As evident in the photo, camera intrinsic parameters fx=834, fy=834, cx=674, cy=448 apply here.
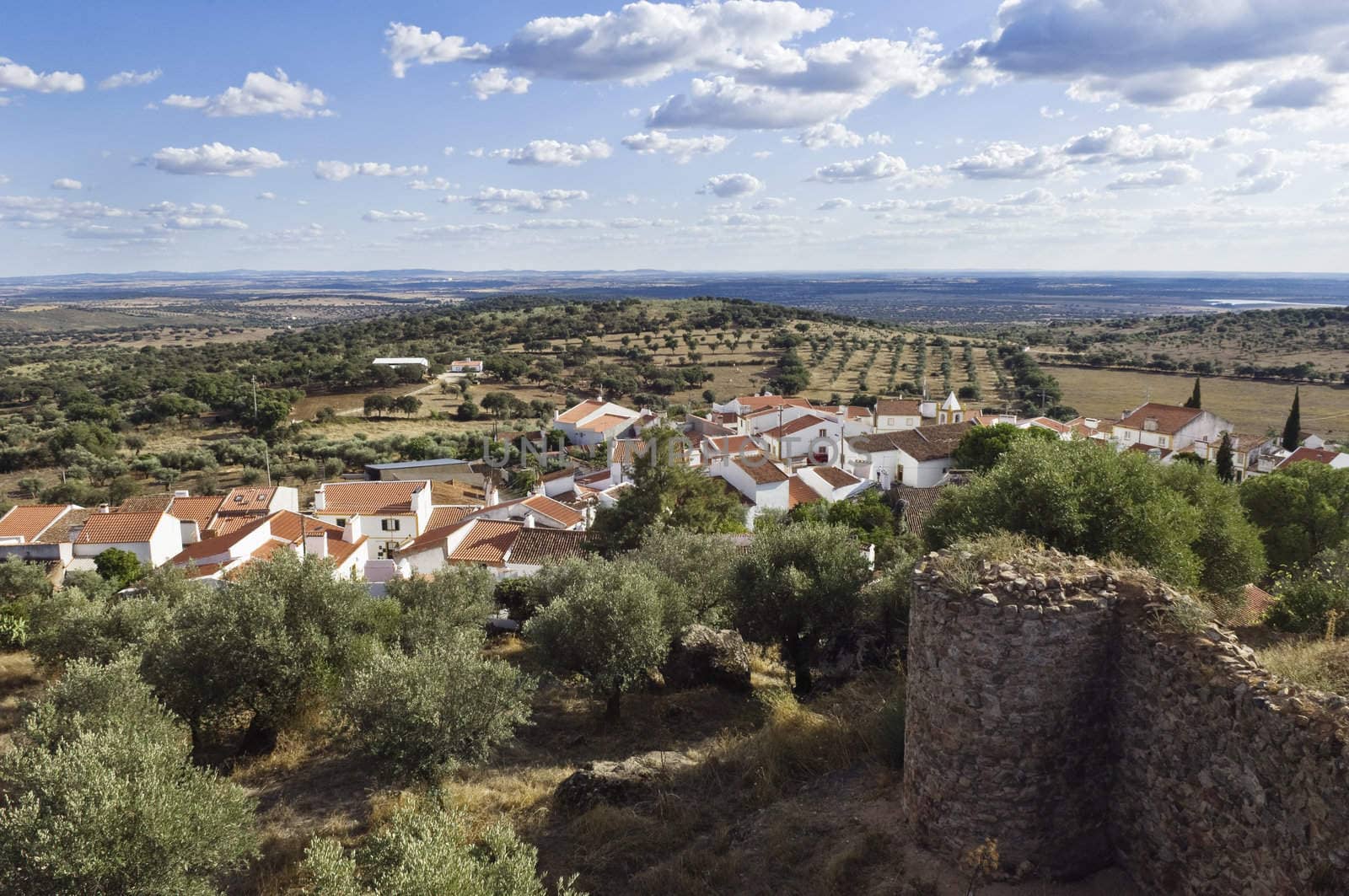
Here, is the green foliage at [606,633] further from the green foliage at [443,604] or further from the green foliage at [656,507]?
the green foliage at [656,507]

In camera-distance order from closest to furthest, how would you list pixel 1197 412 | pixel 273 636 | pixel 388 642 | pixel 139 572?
pixel 273 636
pixel 388 642
pixel 139 572
pixel 1197 412

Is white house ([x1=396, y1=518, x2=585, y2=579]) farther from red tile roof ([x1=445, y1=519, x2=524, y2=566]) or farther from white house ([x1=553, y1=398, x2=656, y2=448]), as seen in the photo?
white house ([x1=553, y1=398, x2=656, y2=448])

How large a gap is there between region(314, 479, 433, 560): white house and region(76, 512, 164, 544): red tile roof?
20.4 ft

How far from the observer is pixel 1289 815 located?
6559 mm

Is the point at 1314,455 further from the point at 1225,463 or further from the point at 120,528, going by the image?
the point at 120,528

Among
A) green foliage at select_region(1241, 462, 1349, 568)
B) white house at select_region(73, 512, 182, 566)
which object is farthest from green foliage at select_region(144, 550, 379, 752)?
green foliage at select_region(1241, 462, 1349, 568)

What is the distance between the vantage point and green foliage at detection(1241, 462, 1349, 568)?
2302 centimetres

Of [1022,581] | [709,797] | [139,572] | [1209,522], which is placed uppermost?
[1022,581]

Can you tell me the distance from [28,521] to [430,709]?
32.8m

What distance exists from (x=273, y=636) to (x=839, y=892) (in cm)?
949

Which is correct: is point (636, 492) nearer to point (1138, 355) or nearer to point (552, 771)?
point (552, 771)

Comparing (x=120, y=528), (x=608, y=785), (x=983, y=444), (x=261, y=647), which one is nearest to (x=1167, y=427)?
(x=983, y=444)

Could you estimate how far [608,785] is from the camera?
11.8 metres

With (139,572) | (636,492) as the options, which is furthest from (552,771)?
(139,572)
